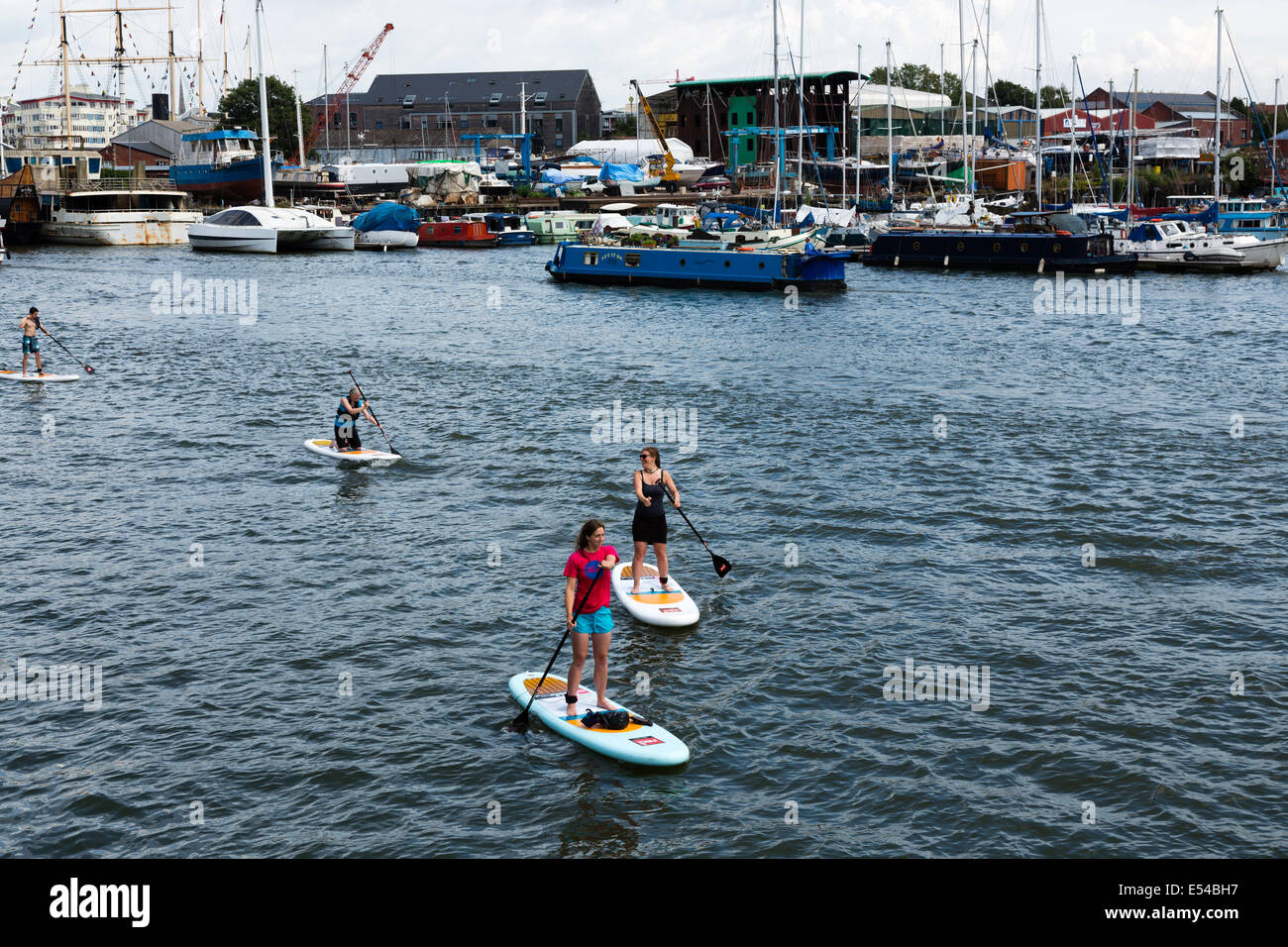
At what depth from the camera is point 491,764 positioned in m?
13.1

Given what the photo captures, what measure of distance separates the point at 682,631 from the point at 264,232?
74.5 metres

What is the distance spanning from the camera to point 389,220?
3812 inches

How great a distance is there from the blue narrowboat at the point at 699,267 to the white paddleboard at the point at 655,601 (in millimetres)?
44456

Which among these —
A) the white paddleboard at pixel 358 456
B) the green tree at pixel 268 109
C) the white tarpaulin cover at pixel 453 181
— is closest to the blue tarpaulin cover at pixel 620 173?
the white tarpaulin cover at pixel 453 181

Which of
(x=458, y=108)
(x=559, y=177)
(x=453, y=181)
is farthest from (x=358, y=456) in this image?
(x=458, y=108)

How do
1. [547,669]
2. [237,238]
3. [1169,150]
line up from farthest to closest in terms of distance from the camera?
[1169,150] → [237,238] → [547,669]

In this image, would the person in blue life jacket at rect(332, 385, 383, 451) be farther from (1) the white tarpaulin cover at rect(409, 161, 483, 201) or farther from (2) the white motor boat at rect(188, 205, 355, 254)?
(1) the white tarpaulin cover at rect(409, 161, 483, 201)

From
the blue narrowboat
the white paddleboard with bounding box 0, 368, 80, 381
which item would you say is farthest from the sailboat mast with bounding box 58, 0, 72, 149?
the white paddleboard with bounding box 0, 368, 80, 381

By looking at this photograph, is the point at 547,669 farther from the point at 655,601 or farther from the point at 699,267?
the point at 699,267

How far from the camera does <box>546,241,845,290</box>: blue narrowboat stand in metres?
60.9

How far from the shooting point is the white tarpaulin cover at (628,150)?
5694 inches
